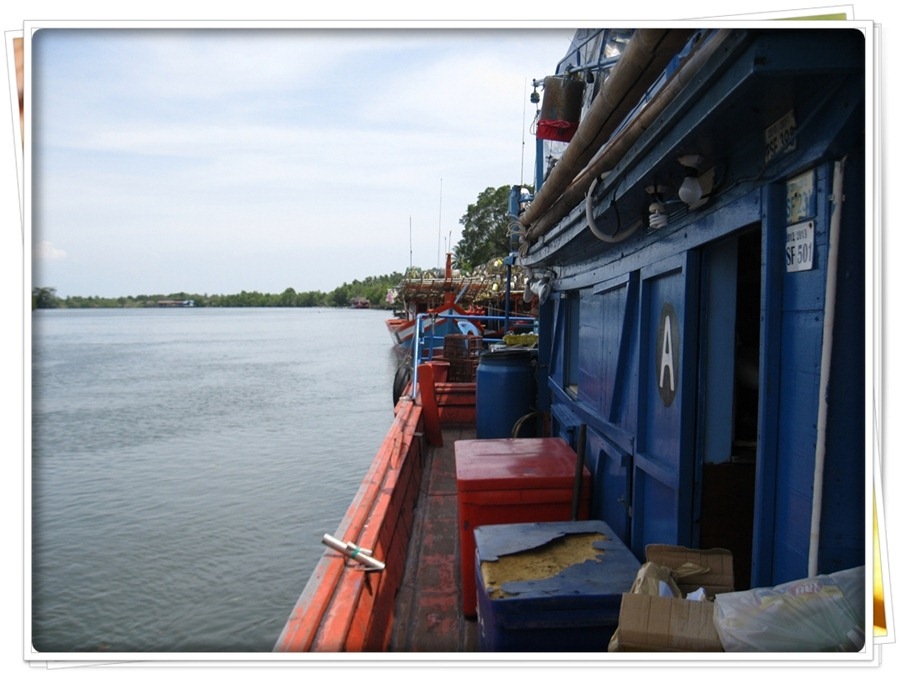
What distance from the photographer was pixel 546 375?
789 centimetres

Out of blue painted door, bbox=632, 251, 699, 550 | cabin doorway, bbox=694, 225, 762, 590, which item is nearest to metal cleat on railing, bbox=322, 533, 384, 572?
blue painted door, bbox=632, 251, 699, 550

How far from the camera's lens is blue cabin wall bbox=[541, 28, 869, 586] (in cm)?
206

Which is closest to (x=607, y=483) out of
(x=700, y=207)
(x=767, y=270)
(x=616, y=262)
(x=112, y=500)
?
(x=616, y=262)

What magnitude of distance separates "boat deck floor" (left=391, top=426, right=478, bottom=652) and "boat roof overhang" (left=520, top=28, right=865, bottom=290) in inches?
100

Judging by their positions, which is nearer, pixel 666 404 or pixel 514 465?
pixel 666 404

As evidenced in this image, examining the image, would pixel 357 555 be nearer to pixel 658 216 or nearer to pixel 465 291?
pixel 658 216

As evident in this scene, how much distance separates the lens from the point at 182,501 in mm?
12656

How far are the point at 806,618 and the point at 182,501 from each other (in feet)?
40.8

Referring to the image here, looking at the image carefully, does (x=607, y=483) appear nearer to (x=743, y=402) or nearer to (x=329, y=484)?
(x=743, y=402)

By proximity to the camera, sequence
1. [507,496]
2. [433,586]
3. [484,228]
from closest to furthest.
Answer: [507,496] → [433,586] → [484,228]

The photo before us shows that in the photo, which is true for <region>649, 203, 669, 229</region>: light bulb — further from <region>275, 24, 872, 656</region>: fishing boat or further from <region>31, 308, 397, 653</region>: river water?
<region>31, 308, 397, 653</region>: river water

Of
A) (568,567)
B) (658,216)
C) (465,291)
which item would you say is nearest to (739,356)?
(658,216)

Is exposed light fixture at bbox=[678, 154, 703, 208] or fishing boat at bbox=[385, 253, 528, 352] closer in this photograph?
exposed light fixture at bbox=[678, 154, 703, 208]

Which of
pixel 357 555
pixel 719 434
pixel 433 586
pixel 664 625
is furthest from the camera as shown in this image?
pixel 433 586
